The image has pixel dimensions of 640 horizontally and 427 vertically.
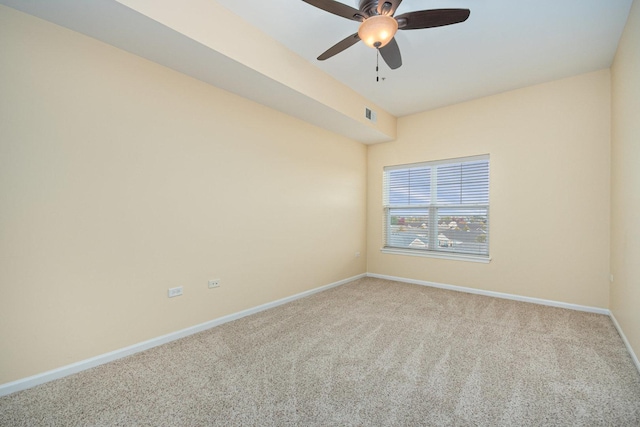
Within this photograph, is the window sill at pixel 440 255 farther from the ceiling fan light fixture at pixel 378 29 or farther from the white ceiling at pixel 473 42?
the ceiling fan light fixture at pixel 378 29

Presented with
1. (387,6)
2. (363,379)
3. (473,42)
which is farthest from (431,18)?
(363,379)

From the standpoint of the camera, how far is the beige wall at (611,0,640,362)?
7.35 feet

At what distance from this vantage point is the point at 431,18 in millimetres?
1988

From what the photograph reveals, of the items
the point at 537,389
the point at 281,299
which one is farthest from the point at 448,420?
the point at 281,299

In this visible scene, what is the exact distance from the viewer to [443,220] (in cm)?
462

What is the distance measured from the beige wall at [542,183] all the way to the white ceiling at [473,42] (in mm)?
352

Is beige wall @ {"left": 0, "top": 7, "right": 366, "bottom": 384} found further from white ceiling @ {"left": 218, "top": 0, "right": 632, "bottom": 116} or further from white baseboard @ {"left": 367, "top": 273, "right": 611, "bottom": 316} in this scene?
white baseboard @ {"left": 367, "top": 273, "right": 611, "bottom": 316}

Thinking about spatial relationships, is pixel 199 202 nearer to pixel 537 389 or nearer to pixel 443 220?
pixel 537 389

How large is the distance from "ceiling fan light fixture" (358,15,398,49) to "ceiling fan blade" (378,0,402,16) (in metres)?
0.08

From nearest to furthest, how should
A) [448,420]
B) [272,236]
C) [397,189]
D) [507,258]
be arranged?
[448,420] < [272,236] < [507,258] < [397,189]

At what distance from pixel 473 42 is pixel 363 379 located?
3347 millimetres

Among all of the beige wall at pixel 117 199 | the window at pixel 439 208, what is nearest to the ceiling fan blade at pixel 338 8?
the beige wall at pixel 117 199

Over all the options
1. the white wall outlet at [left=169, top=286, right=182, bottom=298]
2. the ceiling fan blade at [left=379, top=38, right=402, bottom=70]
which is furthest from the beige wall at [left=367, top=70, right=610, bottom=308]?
the white wall outlet at [left=169, top=286, right=182, bottom=298]

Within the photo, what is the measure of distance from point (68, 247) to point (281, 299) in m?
2.35
